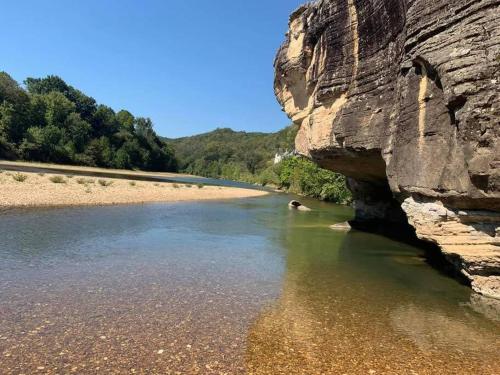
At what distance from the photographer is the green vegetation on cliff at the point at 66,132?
279 ft

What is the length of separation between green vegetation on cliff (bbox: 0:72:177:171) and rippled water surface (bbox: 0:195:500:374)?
7806cm

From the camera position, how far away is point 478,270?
11.0m

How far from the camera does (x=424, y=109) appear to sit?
471 inches

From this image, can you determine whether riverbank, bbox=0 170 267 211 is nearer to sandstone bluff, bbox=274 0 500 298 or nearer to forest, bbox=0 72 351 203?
sandstone bluff, bbox=274 0 500 298

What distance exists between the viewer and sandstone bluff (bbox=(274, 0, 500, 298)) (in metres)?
9.47

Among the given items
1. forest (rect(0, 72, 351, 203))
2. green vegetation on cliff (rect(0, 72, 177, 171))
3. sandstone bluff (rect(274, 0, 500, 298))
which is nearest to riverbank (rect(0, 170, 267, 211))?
sandstone bluff (rect(274, 0, 500, 298))

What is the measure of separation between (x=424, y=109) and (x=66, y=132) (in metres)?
107

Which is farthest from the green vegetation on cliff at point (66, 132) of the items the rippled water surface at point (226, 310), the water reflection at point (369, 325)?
the water reflection at point (369, 325)

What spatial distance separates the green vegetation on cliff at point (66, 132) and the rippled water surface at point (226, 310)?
256ft

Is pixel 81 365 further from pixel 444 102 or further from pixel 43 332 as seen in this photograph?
pixel 444 102

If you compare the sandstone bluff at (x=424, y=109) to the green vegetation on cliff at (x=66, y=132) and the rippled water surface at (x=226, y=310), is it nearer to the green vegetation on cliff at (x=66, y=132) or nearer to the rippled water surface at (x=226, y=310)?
the rippled water surface at (x=226, y=310)

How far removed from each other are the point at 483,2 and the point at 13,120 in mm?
97637

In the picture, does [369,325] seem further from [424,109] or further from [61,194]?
[61,194]

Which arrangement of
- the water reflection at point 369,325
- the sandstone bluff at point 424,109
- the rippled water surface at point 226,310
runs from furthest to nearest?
the sandstone bluff at point 424,109 → the water reflection at point 369,325 → the rippled water surface at point 226,310
